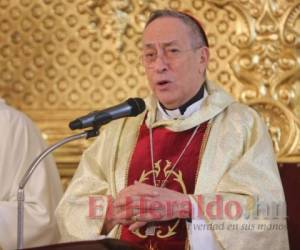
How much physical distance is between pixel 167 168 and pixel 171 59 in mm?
451

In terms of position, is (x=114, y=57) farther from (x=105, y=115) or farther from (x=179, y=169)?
(x=105, y=115)

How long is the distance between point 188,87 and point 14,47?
5.67 ft

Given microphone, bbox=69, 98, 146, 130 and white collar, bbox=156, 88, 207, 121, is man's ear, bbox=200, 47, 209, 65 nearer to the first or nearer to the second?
white collar, bbox=156, 88, 207, 121

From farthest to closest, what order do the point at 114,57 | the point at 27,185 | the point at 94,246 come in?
the point at 114,57 < the point at 27,185 < the point at 94,246

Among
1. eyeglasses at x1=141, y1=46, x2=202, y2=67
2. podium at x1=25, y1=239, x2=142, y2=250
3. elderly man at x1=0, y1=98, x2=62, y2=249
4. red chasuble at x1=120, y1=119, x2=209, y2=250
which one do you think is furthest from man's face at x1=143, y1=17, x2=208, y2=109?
podium at x1=25, y1=239, x2=142, y2=250

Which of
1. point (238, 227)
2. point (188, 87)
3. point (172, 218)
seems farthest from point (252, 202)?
point (188, 87)

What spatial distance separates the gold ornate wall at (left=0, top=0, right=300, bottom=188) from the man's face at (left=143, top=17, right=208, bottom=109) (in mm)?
1028

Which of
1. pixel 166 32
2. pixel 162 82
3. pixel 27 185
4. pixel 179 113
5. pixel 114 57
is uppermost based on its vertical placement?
pixel 166 32

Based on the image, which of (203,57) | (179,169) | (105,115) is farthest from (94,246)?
(203,57)

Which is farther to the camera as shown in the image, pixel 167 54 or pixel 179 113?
pixel 179 113

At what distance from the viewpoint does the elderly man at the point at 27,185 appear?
3494 millimetres

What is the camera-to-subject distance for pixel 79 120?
269 centimetres

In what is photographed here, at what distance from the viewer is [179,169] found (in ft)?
10.9

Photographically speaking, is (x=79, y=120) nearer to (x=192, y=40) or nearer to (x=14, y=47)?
(x=192, y=40)
